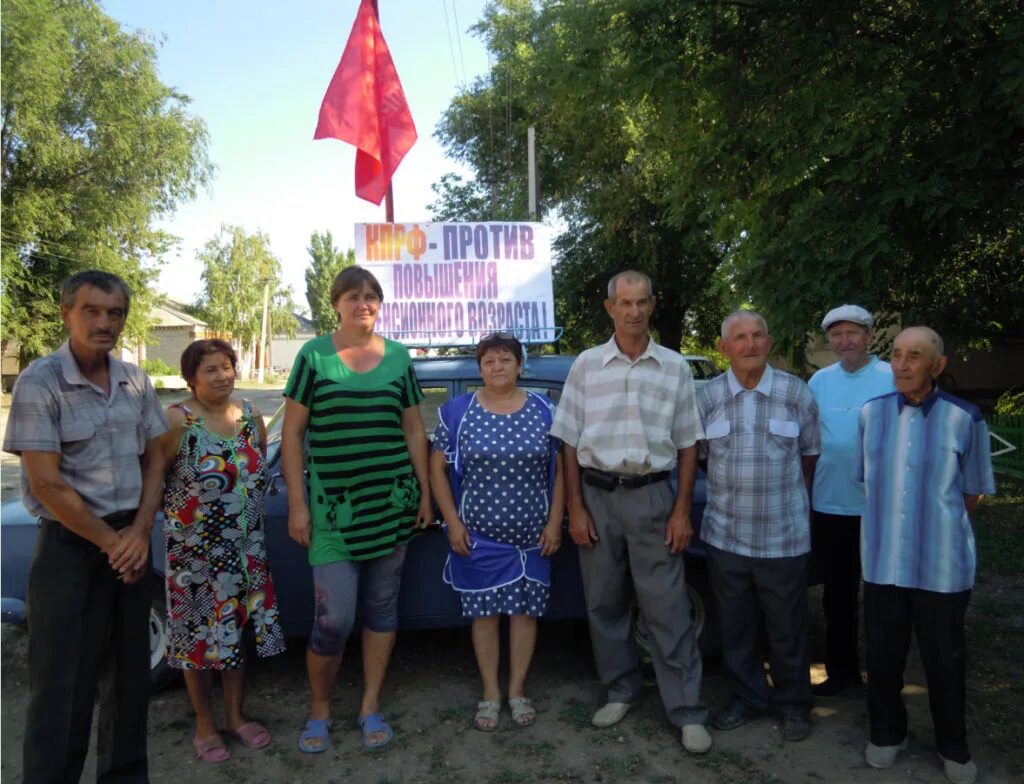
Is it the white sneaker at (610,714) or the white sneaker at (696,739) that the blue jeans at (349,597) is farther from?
the white sneaker at (696,739)

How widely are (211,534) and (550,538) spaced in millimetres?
1443

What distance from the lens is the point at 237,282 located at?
59.8m

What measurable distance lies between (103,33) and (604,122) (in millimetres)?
15439

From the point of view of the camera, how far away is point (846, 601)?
385 centimetres

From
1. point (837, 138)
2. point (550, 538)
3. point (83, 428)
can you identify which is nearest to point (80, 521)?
point (83, 428)

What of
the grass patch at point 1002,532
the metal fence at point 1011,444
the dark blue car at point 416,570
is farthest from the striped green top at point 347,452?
the metal fence at point 1011,444

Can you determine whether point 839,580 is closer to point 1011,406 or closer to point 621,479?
point 621,479

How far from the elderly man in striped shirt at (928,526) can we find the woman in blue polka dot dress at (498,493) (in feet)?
4.46

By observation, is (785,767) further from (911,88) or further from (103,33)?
(103,33)

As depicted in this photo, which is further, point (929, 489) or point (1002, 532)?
point (1002, 532)

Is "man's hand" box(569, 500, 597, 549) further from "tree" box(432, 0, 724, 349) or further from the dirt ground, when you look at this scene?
"tree" box(432, 0, 724, 349)

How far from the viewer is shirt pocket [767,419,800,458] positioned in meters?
3.39

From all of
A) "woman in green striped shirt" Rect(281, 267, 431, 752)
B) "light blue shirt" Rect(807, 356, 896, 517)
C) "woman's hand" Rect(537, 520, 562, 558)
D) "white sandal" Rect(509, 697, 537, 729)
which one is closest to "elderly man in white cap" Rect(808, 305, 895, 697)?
"light blue shirt" Rect(807, 356, 896, 517)

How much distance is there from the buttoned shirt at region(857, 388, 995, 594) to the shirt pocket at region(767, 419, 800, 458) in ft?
1.14
